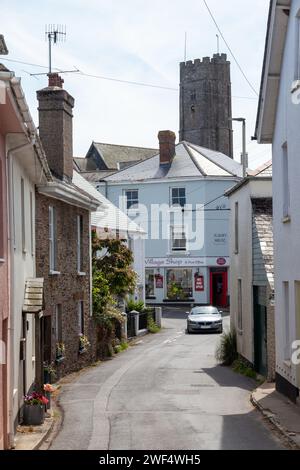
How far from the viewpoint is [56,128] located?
969 inches

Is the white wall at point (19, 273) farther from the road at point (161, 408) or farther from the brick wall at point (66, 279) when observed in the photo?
the brick wall at point (66, 279)

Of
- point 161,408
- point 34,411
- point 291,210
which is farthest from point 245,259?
point 34,411

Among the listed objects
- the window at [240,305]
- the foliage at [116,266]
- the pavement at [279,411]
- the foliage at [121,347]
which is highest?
the foliage at [116,266]

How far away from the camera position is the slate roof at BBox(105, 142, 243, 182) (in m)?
Answer: 52.8

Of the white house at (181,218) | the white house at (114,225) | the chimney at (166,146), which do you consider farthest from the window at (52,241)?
the chimney at (166,146)

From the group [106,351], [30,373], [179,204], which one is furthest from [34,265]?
[179,204]

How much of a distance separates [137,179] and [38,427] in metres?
40.1

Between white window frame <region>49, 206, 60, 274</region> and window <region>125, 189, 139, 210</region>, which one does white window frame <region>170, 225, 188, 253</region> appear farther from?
white window frame <region>49, 206, 60, 274</region>

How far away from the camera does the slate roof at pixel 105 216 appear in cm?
3265

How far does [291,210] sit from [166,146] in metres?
39.0

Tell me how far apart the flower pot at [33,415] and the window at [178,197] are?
126ft

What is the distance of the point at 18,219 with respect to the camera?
15359mm

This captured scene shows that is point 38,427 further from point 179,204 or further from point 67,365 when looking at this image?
point 179,204

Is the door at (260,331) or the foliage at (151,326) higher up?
the door at (260,331)
